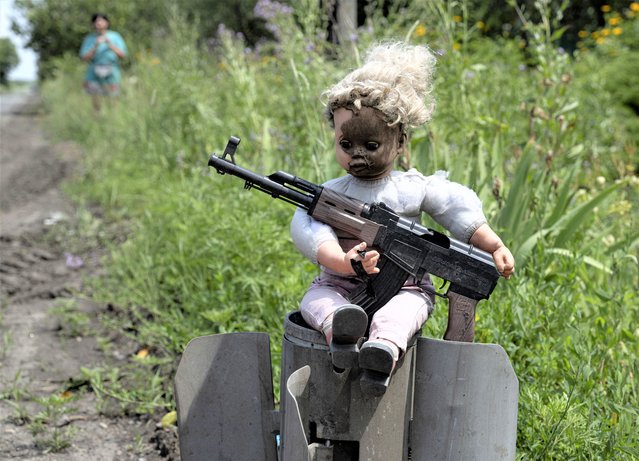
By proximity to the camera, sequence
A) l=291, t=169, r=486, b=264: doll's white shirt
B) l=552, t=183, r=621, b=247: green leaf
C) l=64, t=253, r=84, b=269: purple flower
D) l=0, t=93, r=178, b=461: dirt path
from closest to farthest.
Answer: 1. l=291, t=169, r=486, b=264: doll's white shirt
2. l=0, t=93, r=178, b=461: dirt path
3. l=552, t=183, r=621, b=247: green leaf
4. l=64, t=253, r=84, b=269: purple flower

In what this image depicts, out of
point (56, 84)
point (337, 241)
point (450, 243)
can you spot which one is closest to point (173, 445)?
point (337, 241)

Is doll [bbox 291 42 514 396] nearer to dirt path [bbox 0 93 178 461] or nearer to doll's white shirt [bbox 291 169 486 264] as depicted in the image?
doll's white shirt [bbox 291 169 486 264]

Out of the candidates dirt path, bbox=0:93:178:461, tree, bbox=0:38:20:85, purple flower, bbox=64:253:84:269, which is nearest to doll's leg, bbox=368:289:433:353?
dirt path, bbox=0:93:178:461

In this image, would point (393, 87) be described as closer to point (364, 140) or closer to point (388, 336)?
point (364, 140)

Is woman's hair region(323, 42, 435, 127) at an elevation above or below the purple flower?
above

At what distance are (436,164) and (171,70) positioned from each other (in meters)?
3.65

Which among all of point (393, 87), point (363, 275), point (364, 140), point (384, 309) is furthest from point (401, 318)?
point (393, 87)

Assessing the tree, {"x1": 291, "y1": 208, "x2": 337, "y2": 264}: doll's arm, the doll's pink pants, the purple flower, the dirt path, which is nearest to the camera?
the doll's pink pants

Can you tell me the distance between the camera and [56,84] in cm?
2047

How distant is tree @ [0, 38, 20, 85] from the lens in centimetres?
5550

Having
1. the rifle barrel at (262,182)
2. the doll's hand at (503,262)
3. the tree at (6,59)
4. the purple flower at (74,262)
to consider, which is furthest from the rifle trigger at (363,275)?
the tree at (6,59)

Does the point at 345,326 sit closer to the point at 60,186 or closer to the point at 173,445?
the point at 173,445

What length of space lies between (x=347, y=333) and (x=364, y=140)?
1.94 ft

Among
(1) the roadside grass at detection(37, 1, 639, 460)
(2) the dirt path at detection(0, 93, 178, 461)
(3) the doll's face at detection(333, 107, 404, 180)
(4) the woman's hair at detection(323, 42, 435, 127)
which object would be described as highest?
Result: (4) the woman's hair at detection(323, 42, 435, 127)
